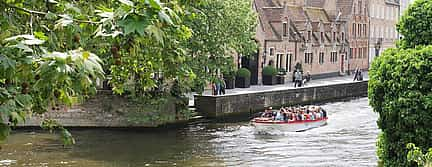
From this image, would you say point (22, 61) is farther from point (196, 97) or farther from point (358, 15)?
point (358, 15)

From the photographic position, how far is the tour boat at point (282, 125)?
88.4 ft

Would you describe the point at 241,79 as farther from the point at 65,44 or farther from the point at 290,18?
the point at 65,44

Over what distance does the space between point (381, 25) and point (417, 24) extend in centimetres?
5355

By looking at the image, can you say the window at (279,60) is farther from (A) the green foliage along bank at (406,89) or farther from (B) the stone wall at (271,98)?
(A) the green foliage along bank at (406,89)

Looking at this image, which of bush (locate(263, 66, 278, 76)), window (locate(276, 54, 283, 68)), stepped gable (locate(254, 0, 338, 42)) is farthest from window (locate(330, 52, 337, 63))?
bush (locate(263, 66, 278, 76))

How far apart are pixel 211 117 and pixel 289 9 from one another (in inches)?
812

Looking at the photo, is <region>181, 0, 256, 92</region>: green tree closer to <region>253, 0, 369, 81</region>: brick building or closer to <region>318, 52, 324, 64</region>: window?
<region>253, 0, 369, 81</region>: brick building

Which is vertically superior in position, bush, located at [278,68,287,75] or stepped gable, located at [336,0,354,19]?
stepped gable, located at [336,0,354,19]

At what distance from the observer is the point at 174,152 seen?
22266 millimetres

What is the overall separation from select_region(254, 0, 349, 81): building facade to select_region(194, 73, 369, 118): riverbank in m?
3.41

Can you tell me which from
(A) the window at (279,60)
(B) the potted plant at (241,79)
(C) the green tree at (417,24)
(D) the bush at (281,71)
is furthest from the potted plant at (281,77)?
(C) the green tree at (417,24)

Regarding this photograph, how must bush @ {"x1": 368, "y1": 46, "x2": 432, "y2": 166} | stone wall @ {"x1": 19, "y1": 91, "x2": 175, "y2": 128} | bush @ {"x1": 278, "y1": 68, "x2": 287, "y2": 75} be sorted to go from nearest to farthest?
bush @ {"x1": 368, "y1": 46, "x2": 432, "y2": 166} < stone wall @ {"x1": 19, "y1": 91, "x2": 175, "y2": 128} < bush @ {"x1": 278, "y1": 68, "x2": 287, "y2": 75}

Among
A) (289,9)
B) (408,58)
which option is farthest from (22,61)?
(289,9)

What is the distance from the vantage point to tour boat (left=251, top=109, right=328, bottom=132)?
26938mm
